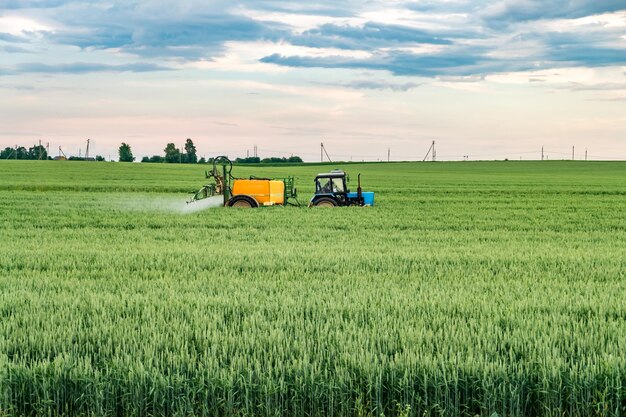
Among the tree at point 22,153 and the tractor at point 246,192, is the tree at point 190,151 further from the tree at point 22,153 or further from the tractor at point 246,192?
the tractor at point 246,192

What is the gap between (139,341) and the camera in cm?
733

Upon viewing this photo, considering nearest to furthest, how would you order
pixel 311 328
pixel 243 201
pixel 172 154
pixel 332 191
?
pixel 311 328, pixel 243 201, pixel 332 191, pixel 172 154

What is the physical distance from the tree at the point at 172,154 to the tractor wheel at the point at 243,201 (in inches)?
4420

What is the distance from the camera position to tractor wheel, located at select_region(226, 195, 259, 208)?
26.0 m

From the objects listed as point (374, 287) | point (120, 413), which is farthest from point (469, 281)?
point (120, 413)

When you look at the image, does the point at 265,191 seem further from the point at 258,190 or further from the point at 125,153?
the point at 125,153

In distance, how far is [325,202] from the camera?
26578 millimetres

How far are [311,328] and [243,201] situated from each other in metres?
18.8

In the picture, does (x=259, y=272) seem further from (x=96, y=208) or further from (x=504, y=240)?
(x=96, y=208)

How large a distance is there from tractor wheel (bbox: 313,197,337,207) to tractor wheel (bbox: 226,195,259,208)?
245 cm

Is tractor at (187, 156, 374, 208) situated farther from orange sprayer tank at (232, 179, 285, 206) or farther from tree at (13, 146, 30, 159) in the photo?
tree at (13, 146, 30, 159)

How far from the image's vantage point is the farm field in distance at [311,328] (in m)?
6.12

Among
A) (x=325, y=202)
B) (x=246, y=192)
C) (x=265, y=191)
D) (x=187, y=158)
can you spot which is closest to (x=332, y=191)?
(x=325, y=202)

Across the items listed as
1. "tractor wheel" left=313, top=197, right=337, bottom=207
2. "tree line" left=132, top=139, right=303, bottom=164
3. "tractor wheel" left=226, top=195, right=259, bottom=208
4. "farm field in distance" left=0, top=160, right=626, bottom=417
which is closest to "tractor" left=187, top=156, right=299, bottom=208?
"tractor wheel" left=226, top=195, right=259, bottom=208
